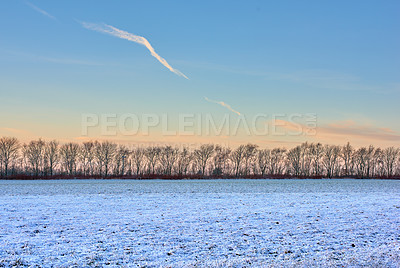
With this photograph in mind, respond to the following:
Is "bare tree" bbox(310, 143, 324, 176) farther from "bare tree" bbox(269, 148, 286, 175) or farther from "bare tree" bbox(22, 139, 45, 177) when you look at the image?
"bare tree" bbox(22, 139, 45, 177)

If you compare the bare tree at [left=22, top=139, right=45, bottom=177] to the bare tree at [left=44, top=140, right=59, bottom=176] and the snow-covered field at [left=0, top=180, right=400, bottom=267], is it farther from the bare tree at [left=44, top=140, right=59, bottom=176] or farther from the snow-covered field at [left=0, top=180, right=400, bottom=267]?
the snow-covered field at [left=0, top=180, right=400, bottom=267]

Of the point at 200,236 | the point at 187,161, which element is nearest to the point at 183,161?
the point at 187,161

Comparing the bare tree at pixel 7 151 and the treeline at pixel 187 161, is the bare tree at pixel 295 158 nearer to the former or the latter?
the treeline at pixel 187 161

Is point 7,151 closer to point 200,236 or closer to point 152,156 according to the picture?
point 152,156

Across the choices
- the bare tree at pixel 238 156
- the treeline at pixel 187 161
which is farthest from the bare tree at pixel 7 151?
the bare tree at pixel 238 156

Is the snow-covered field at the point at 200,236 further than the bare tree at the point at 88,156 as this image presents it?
No

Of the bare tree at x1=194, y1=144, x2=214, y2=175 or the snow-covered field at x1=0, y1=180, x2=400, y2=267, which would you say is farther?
the bare tree at x1=194, y1=144, x2=214, y2=175

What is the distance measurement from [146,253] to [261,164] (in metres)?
118

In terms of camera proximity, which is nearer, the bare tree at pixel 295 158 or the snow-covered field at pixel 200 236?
the snow-covered field at pixel 200 236

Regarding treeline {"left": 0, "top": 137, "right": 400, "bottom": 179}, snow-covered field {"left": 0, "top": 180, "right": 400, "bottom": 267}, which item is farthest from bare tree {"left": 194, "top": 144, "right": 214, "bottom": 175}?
snow-covered field {"left": 0, "top": 180, "right": 400, "bottom": 267}

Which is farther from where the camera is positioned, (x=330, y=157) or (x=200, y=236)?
(x=330, y=157)

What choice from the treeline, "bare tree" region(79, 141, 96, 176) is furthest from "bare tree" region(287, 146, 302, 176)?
"bare tree" region(79, 141, 96, 176)

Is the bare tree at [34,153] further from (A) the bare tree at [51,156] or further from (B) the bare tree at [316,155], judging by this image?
(B) the bare tree at [316,155]

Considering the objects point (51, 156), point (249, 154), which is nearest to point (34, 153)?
point (51, 156)
